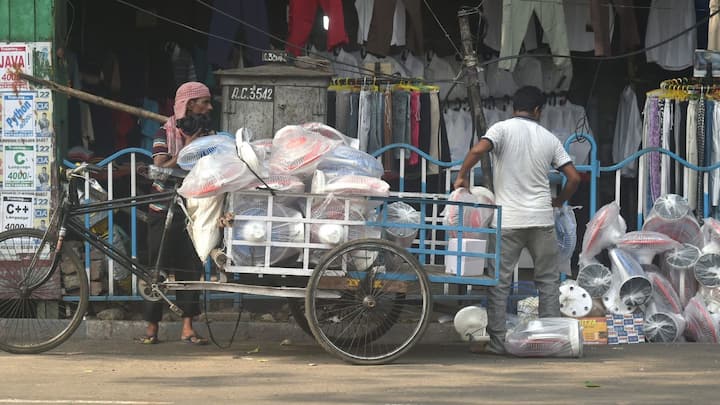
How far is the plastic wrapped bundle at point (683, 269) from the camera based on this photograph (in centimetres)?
898

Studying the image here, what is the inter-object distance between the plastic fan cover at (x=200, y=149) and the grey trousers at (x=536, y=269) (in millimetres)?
1873

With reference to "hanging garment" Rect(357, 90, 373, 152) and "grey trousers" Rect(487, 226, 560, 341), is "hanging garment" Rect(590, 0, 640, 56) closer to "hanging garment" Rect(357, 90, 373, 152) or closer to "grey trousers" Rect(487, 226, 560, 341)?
"hanging garment" Rect(357, 90, 373, 152)

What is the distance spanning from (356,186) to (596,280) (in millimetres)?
2334

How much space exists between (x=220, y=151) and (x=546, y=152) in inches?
86.1

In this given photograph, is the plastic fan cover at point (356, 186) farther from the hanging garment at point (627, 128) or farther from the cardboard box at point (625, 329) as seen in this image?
the hanging garment at point (627, 128)

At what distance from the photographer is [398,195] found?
8.06m

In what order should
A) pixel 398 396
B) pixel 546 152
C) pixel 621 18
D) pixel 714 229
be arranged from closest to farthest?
pixel 398 396
pixel 546 152
pixel 714 229
pixel 621 18

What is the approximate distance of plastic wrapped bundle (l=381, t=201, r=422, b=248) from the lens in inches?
305

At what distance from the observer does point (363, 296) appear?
25.2ft

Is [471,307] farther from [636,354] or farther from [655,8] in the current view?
[655,8]

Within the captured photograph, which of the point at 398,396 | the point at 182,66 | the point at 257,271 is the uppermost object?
the point at 182,66

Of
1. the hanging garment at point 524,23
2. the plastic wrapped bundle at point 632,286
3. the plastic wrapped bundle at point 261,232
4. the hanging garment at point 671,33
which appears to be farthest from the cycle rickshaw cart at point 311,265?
the hanging garment at point 671,33

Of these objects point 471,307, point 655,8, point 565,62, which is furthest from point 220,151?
point 655,8

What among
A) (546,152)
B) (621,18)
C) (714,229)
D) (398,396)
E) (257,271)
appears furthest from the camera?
(621,18)
